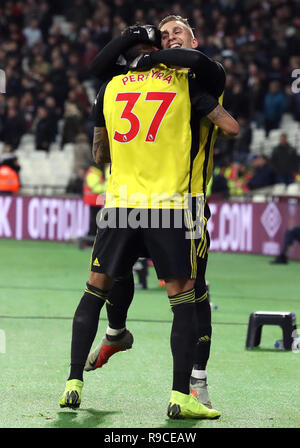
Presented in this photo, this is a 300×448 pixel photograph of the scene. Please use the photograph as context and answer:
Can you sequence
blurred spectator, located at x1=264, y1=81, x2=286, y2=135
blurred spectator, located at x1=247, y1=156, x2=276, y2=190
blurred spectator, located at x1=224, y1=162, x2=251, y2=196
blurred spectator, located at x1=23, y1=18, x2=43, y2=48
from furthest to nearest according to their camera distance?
blurred spectator, located at x1=23, y1=18, x2=43, y2=48, blurred spectator, located at x1=264, y1=81, x2=286, y2=135, blurred spectator, located at x1=224, y1=162, x2=251, y2=196, blurred spectator, located at x1=247, y1=156, x2=276, y2=190

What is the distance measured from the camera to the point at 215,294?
12.4 m

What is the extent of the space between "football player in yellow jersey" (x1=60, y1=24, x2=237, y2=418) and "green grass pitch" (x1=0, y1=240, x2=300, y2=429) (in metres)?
0.24

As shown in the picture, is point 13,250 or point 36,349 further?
point 13,250

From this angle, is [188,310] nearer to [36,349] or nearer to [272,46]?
[36,349]

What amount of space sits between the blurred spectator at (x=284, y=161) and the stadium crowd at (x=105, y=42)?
0.22 feet

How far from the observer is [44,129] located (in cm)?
2547

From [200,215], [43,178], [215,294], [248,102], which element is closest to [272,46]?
[248,102]

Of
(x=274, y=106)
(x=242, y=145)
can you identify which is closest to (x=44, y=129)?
(x=242, y=145)

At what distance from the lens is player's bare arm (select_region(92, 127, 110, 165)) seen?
231 inches

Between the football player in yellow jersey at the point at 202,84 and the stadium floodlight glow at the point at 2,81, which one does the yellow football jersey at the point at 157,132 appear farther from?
the stadium floodlight glow at the point at 2,81

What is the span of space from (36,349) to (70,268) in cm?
769

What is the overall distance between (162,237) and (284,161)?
624 inches

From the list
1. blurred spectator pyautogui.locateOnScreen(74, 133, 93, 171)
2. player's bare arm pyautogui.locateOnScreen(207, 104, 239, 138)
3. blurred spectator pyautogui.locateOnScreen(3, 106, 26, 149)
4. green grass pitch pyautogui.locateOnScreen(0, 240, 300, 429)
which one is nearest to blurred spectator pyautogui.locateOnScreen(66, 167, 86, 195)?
blurred spectator pyautogui.locateOnScreen(74, 133, 93, 171)

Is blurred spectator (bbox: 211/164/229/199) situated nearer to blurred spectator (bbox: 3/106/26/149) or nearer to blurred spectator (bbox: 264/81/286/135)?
blurred spectator (bbox: 264/81/286/135)
